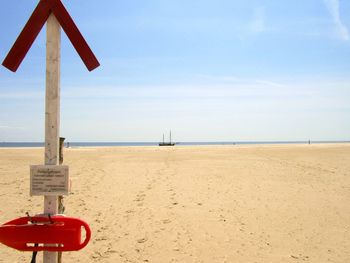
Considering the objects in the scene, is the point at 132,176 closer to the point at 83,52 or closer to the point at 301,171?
the point at 301,171

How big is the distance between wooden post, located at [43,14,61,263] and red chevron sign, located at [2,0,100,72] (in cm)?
9

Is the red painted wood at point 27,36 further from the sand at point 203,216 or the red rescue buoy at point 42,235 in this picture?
the sand at point 203,216

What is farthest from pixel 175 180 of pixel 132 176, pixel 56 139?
pixel 56 139

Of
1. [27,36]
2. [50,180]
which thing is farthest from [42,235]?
[27,36]

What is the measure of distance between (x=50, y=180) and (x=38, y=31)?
65.5 inches

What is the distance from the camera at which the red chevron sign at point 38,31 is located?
3777 millimetres

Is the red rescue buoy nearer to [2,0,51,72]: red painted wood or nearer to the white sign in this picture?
the white sign

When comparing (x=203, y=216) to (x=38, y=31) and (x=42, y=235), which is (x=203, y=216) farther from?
(x=38, y=31)

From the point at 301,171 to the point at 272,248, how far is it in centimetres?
1383

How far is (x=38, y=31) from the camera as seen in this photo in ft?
12.6

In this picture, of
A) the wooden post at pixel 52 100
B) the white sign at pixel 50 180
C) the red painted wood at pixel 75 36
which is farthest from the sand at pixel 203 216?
the red painted wood at pixel 75 36

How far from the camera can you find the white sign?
3770mm

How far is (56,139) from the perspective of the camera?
386 cm

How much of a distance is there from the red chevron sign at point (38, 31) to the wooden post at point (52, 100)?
3.5 inches
